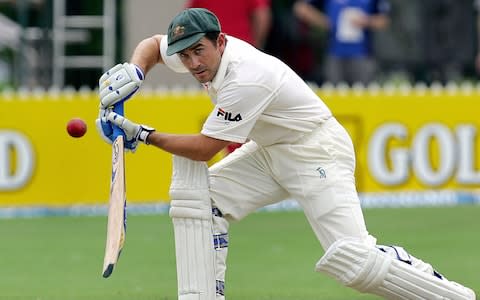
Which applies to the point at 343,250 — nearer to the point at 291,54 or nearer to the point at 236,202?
the point at 236,202

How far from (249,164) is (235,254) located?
2636mm

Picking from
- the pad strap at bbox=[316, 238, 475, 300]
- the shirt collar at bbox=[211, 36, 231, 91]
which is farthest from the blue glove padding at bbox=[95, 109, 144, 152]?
the pad strap at bbox=[316, 238, 475, 300]

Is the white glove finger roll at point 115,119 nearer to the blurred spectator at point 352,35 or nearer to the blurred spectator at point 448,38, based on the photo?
the blurred spectator at point 352,35

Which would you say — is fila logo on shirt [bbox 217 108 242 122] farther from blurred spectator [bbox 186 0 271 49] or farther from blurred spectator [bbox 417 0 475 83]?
blurred spectator [bbox 417 0 475 83]

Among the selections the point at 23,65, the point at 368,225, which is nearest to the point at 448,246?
the point at 368,225

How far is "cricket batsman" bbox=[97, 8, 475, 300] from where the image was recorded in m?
6.13

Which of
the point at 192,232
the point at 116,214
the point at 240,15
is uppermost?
the point at 116,214

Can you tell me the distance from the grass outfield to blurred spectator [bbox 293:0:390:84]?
6.43 ft

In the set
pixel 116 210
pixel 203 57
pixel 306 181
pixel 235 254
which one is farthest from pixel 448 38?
pixel 116 210

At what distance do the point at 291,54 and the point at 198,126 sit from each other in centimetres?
412

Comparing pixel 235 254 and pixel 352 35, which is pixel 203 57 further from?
pixel 352 35

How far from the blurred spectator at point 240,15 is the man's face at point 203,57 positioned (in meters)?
5.55

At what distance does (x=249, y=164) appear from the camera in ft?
21.7

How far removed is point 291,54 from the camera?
51.4ft
